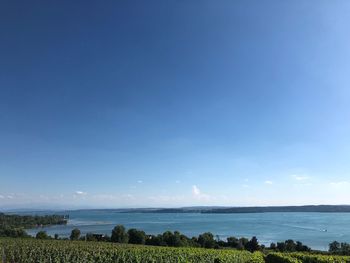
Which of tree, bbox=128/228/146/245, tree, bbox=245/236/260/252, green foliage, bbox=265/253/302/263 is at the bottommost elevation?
tree, bbox=245/236/260/252

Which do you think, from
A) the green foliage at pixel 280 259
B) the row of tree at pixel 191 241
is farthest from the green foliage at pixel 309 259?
the row of tree at pixel 191 241

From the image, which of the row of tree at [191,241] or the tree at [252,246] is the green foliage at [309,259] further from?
the tree at [252,246]

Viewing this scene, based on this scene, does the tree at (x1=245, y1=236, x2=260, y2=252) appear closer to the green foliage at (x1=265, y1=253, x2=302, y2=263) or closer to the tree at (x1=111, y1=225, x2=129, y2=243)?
the tree at (x1=111, y1=225, x2=129, y2=243)

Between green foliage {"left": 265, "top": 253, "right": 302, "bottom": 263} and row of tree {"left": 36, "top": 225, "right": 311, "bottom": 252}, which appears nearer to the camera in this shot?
green foliage {"left": 265, "top": 253, "right": 302, "bottom": 263}

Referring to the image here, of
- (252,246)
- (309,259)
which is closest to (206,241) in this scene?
(252,246)

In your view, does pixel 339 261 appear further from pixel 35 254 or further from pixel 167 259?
pixel 35 254

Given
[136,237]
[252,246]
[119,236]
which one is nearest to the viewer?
[252,246]

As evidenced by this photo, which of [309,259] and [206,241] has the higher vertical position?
[309,259]

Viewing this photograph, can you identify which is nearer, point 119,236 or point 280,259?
point 280,259

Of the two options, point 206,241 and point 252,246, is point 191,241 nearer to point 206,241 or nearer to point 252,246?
point 206,241

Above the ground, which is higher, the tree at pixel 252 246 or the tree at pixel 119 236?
the tree at pixel 119 236

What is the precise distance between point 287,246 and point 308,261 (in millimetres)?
49487

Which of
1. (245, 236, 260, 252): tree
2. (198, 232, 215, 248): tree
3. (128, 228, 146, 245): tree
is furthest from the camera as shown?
(128, 228, 146, 245): tree

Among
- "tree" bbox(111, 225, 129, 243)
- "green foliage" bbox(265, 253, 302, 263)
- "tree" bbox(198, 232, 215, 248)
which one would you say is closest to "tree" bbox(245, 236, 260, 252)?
"tree" bbox(198, 232, 215, 248)
